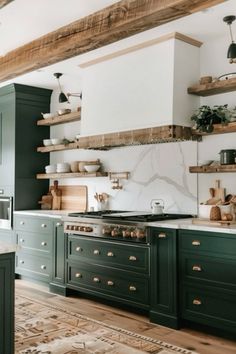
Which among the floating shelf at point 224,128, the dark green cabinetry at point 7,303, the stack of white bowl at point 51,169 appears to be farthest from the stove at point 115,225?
the dark green cabinetry at point 7,303

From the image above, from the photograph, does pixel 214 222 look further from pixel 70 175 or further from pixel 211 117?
pixel 70 175

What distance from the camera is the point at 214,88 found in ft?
13.2

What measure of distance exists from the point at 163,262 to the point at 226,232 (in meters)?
0.71

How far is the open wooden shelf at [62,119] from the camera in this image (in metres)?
5.45

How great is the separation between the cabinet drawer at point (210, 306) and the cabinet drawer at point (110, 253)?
507 mm

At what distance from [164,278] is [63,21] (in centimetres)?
247

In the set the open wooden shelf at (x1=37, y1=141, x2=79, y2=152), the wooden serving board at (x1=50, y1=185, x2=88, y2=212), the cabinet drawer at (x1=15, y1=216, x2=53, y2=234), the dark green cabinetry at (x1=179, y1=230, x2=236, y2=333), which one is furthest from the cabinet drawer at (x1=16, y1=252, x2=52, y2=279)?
the dark green cabinetry at (x1=179, y1=230, x2=236, y2=333)

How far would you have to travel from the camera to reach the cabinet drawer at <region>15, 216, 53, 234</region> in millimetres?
5164

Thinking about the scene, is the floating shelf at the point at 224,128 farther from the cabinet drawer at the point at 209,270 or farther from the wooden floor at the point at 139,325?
the wooden floor at the point at 139,325

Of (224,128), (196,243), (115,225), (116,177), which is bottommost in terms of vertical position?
(196,243)

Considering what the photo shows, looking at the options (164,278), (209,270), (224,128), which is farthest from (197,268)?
(224,128)

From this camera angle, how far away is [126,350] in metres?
3.24

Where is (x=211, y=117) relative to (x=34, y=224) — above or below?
above

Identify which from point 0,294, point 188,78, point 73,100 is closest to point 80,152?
point 73,100
